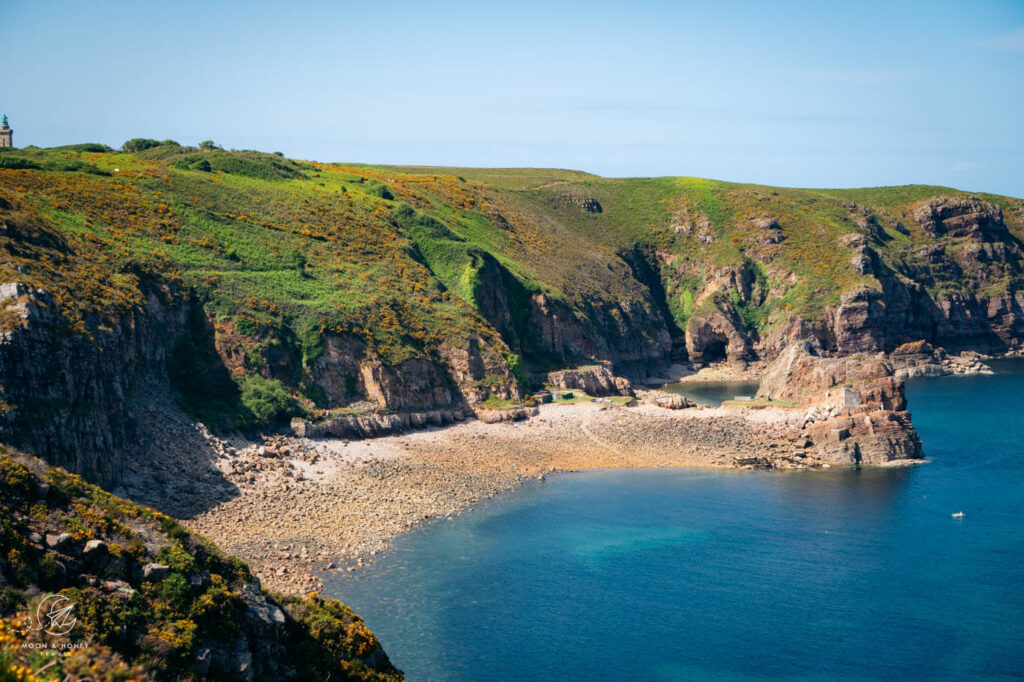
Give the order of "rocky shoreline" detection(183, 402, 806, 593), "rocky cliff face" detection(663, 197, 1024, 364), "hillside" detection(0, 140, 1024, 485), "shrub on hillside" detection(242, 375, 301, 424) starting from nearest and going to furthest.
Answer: "rocky shoreline" detection(183, 402, 806, 593), "hillside" detection(0, 140, 1024, 485), "shrub on hillside" detection(242, 375, 301, 424), "rocky cliff face" detection(663, 197, 1024, 364)

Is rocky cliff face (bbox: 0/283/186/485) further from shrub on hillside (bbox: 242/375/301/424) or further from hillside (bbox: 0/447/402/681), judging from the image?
hillside (bbox: 0/447/402/681)

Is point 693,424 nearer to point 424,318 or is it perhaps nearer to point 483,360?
point 483,360

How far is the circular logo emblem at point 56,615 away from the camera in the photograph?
66.1 ft

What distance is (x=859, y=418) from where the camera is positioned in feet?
252

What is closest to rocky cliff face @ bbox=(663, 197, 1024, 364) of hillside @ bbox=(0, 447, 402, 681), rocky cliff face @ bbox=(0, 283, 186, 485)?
rocky cliff face @ bbox=(0, 283, 186, 485)

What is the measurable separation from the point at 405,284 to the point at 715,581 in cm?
5575

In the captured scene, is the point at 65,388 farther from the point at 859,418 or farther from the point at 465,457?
the point at 859,418

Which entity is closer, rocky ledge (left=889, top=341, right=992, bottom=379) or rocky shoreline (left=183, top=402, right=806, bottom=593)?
rocky shoreline (left=183, top=402, right=806, bottom=593)

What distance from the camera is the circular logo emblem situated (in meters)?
20.1

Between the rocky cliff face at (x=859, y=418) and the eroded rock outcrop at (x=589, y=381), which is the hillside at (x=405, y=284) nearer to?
the eroded rock outcrop at (x=589, y=381)

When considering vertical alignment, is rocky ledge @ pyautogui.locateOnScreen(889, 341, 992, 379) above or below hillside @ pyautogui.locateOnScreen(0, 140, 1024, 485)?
below

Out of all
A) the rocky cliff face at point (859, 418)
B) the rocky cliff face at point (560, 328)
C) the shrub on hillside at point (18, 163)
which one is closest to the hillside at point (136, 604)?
the rocky cliff face at point (859, 418)

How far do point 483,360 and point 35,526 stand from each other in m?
66.9

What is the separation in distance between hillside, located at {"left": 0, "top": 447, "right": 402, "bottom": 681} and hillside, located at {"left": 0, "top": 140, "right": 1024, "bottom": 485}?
1016 inches
